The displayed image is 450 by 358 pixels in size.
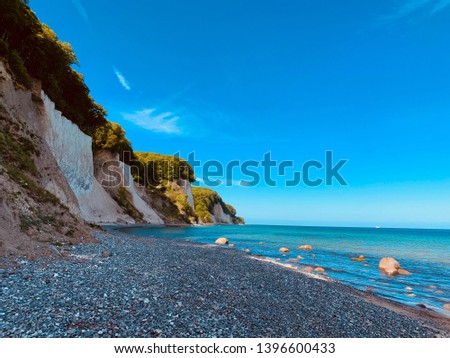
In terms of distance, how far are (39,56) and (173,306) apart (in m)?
35.6

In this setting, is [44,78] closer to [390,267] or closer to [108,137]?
[108,137]

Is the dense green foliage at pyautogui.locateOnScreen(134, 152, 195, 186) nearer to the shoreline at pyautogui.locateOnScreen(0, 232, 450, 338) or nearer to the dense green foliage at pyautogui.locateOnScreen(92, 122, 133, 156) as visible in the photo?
the dense green foliage at pyautogui.locateOnScreen(92, 122, 133, 156)

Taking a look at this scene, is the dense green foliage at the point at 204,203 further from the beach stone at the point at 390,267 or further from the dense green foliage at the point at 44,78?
the beach stone at the point at 390,267

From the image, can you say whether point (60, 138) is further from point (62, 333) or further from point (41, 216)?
point (62, 333)

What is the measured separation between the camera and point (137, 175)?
79.4 m

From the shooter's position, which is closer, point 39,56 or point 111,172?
point 39,56

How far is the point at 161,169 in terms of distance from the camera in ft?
329

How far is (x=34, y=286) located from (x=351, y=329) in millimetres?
9697

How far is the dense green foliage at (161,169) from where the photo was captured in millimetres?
88556

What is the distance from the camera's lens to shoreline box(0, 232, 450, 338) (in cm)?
543

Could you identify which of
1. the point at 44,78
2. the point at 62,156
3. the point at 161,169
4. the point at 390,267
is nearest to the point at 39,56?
the point at 44,78

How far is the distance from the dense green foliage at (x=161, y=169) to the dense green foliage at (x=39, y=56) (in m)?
45.2
